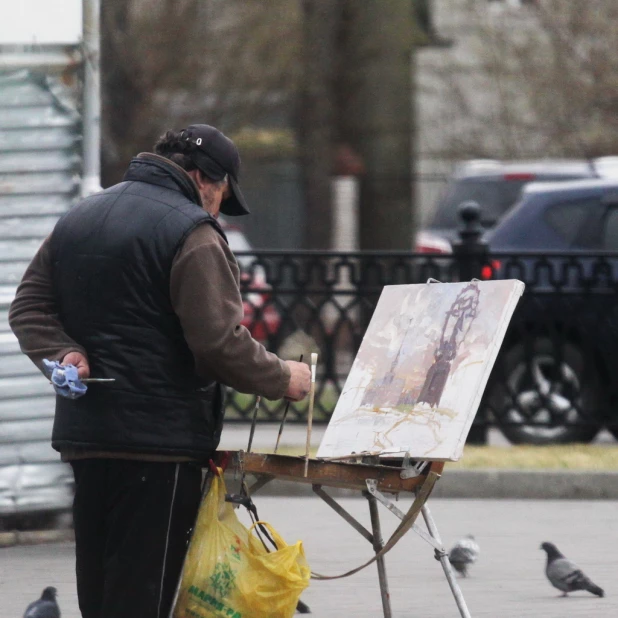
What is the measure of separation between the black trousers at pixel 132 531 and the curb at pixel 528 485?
14.9ft

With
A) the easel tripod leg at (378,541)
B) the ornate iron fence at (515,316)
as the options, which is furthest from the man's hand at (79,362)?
the ornate iron fence at (515,316)

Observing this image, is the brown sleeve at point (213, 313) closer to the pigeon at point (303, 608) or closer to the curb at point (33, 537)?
the pigeon at point (303, 608)

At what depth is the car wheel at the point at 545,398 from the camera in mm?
10523

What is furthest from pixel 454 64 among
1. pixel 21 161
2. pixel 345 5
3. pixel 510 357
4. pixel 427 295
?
pixel 427 295

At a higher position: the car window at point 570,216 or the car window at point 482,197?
the car window at point 570,216

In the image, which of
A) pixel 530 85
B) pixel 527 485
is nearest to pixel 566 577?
pixel 527 485

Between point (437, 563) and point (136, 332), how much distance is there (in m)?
3.16

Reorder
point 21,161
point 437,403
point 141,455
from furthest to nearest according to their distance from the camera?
point 21,161, point 437,403, point 141,455

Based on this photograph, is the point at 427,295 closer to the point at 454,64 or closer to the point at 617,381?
the point at 617,381

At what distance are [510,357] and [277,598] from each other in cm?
664

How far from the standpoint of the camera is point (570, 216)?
38.1 feet

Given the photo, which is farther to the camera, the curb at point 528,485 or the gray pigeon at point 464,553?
the curb at point 528,485

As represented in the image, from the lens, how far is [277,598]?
4277mm

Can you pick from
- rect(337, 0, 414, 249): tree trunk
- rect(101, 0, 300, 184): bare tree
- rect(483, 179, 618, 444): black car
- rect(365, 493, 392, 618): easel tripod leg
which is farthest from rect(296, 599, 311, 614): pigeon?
rect(101, 0, 300, 184): bare tree
